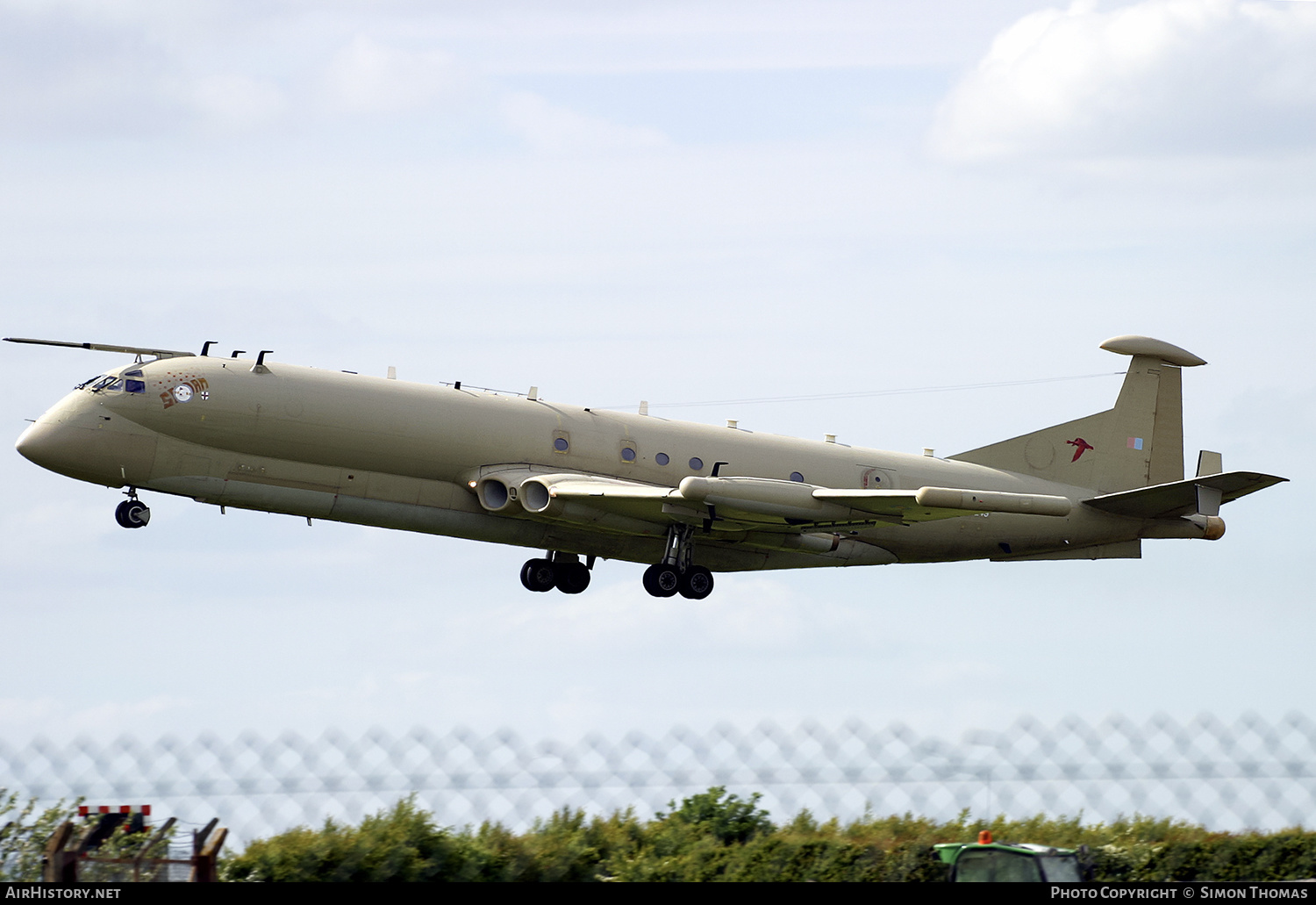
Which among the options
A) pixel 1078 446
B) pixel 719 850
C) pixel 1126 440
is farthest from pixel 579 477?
pixel 719 850

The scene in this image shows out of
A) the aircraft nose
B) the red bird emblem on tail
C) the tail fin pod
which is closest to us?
the aircraft nose

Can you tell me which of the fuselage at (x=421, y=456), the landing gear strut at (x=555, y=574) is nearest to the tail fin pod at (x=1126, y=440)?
the fuselage at (x=421, y=456)

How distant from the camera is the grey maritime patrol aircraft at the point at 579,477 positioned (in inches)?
1033

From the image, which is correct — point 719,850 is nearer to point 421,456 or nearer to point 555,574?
point 421,456

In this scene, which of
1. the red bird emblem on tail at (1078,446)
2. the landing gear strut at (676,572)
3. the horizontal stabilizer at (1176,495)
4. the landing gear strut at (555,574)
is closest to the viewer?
the landing gear strut at (676,572)

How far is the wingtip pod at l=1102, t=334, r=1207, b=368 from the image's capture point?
35312mm

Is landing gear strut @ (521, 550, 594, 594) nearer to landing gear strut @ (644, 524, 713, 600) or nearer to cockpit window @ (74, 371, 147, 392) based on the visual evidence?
landing gear strut @ (644, 524, 713, 600)

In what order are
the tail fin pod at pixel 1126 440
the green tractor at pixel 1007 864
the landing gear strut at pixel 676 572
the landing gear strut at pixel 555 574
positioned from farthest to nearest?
the tail fin pod at pixel 1126 440 → the landing gear strut at pixel 555 574 → the landing gear strut at pixel 676 572 → the green tractor at pixel 1007 864

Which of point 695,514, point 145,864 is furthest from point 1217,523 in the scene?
point 145,864

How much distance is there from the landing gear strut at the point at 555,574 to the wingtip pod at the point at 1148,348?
1303 centimetres

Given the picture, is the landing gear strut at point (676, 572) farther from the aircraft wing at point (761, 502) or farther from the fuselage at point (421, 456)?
the aircraft wing at point (761, 502)

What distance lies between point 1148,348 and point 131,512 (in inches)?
870

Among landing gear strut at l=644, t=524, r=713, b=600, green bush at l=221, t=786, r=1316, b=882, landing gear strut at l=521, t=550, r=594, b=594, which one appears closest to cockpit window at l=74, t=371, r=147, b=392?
landing gear strut at l=521, t=550, r=594, b=594

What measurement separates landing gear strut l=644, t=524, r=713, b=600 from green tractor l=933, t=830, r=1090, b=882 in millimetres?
19641
